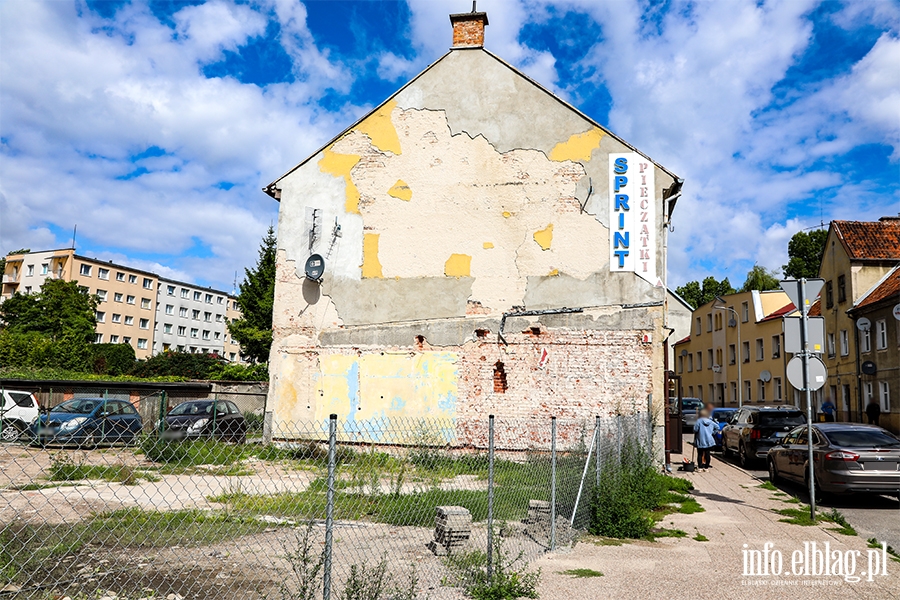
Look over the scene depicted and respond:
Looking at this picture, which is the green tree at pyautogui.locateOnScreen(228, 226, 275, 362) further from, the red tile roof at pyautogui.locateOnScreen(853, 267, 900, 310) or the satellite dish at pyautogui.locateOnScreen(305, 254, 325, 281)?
the red tile roof at pyautogui.locateOnScreen(853, 267, 900, 310)

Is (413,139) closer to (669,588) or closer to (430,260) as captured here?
(430,260)

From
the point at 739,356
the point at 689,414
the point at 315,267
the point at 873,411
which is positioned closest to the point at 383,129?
the point at 315,267

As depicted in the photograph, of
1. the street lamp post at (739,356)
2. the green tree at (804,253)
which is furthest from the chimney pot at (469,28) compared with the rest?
the green tree at (804,253)

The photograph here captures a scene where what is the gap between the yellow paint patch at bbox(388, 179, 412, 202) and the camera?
18812 mm

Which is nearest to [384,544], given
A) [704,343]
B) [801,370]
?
[801,370]

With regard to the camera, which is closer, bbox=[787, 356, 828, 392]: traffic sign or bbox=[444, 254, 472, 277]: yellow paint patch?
bbox=[787, 356, 828, 392]: traffic sign

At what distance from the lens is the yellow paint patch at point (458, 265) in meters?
18.2

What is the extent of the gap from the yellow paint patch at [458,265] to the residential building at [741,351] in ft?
105

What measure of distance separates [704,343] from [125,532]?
5687cm

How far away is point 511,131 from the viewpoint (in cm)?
1841

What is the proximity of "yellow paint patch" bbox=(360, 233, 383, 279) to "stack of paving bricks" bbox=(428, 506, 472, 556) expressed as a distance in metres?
11.3

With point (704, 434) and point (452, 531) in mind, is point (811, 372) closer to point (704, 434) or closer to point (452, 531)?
point (452, 531)

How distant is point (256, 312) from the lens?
44.2 m

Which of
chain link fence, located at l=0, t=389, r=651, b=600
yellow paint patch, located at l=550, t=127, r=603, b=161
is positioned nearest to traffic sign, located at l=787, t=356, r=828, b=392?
chain link fence, located at l=0, t=389, r=651, b=600
